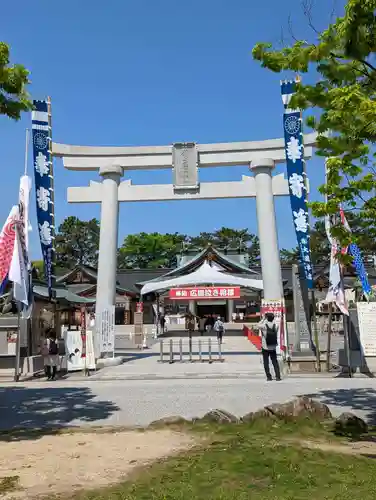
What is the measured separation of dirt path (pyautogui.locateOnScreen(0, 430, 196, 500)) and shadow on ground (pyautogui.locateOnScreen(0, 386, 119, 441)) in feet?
2.35

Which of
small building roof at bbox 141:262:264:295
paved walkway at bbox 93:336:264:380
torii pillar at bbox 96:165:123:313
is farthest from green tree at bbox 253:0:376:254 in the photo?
small building roof at bbox 141:262:264:295

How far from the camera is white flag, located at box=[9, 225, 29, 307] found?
469 inches

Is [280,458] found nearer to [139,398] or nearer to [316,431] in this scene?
[316,431]

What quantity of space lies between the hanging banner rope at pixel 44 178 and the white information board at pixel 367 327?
31.9 ft

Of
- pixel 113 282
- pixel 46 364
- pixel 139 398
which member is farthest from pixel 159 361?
pixel 139 398

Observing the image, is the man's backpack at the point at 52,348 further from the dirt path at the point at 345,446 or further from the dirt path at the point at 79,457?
the dirt path at the point at 345,446

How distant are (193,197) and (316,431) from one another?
36.7 ft

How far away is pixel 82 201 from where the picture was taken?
54.0ft

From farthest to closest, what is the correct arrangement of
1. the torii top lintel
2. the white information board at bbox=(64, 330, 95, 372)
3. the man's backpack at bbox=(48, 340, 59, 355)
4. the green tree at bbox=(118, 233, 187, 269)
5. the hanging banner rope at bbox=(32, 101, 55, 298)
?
the green tree at bbox=(118, 233, 187, 269), the torii top lintel, the hanging banner rope at bbox=(32, 101, 55, 298), the white information board at bbox=(64, 330, 95, 372), the man's backpack at bbox=(48, 340, 59, 355)

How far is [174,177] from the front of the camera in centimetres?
1617

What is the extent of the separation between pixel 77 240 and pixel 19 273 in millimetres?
50440

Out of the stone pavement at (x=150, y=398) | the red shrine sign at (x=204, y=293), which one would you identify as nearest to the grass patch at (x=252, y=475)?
the stone pavement at (x=150, y=398)

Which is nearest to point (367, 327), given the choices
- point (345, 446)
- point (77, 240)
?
point (345, 446)

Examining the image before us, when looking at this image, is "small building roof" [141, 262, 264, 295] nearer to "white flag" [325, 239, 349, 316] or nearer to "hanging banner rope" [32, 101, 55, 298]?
"hanging banner rope" [32, 101, 55, 298]
